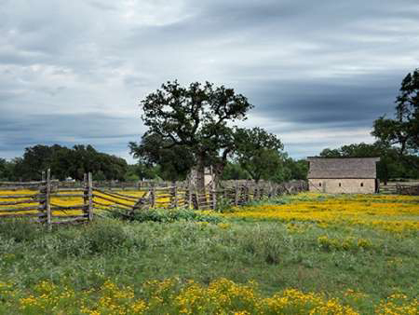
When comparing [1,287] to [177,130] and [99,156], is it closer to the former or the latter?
[177,130]

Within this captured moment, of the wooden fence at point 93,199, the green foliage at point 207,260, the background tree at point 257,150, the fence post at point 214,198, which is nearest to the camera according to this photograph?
the green foliage at point 207,260

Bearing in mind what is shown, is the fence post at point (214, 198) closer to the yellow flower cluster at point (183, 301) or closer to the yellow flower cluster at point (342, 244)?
the yellow flower cluster at point (342, 244)

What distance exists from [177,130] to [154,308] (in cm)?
3177

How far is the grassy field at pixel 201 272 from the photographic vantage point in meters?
7.91

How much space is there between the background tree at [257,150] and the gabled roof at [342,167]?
1162 cm

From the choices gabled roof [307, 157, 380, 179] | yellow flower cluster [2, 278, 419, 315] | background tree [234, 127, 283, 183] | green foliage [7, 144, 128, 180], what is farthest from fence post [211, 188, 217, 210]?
green foliage [7, 144, 128, 180]

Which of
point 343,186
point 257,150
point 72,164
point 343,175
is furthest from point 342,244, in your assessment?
point 72,164

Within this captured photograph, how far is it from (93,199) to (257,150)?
65.5 feet

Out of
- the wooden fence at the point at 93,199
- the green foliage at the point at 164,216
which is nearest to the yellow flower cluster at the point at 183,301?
the wooden fence at the point at 93,199

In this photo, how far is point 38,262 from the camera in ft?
37.5

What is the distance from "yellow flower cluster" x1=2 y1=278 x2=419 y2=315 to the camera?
7.51m

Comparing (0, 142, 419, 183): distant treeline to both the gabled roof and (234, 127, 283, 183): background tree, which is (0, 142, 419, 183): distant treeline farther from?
(234, 127, 283, 183): background tree

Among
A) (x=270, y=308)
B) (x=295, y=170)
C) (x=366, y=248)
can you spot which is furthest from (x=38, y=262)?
(x=295, y=170)

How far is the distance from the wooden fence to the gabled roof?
80.5 ft
